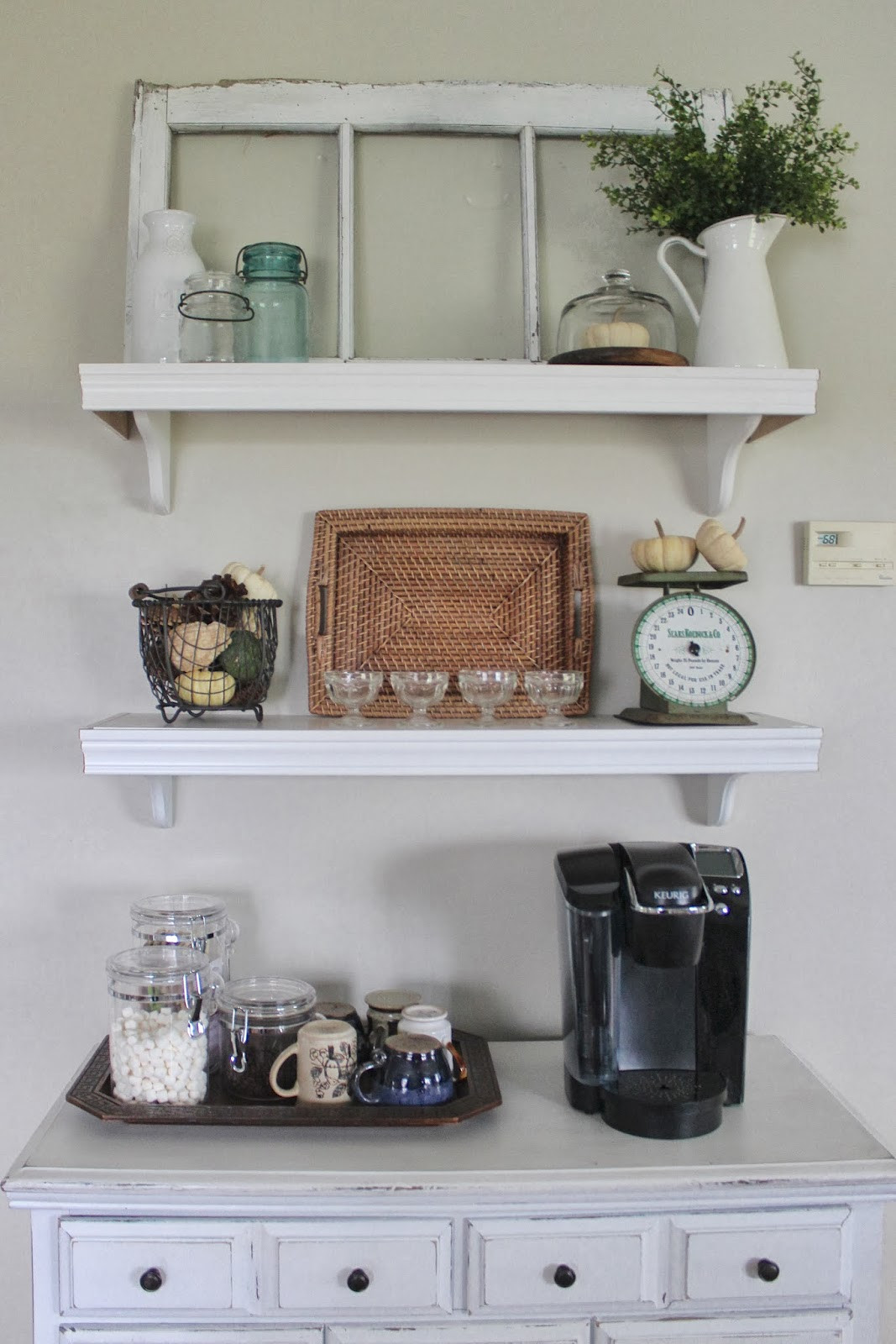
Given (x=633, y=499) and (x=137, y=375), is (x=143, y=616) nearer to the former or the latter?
(x=137, y=375)

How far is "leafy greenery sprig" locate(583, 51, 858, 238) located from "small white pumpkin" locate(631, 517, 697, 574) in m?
0.43

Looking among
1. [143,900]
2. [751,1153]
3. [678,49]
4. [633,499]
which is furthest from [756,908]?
[678,49]

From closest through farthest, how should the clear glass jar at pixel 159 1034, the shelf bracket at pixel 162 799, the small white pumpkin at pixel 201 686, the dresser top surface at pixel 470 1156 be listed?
the dresser top surface at pixel 470 1156, the clear glass jar at pixel 159 1034, the small white pumpkin at pixel 201 686, the shelf bracket at pixel 162 799

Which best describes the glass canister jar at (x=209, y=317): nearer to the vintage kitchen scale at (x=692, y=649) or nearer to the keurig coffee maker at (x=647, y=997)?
the vintage kitchen scale at (x=692, y=649)

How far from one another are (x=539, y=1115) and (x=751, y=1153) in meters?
0.25

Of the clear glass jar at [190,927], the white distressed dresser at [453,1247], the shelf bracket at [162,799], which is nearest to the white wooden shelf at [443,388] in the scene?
the shelf bracket at [162,799]

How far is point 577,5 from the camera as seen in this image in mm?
1562

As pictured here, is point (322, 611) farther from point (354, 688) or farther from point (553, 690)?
point (553, 690)

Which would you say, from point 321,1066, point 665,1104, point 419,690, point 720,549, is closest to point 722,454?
point 720,549

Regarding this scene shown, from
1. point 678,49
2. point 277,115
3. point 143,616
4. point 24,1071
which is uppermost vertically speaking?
point 678,49

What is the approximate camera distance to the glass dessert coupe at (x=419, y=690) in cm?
142

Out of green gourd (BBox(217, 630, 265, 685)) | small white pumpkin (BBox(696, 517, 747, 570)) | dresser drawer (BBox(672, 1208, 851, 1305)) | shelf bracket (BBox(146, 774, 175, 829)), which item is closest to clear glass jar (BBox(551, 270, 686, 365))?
small white pumpkin (BBox(696, 517, 747, 570))

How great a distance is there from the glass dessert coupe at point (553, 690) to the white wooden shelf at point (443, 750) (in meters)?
0.07

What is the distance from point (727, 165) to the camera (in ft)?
4.64
